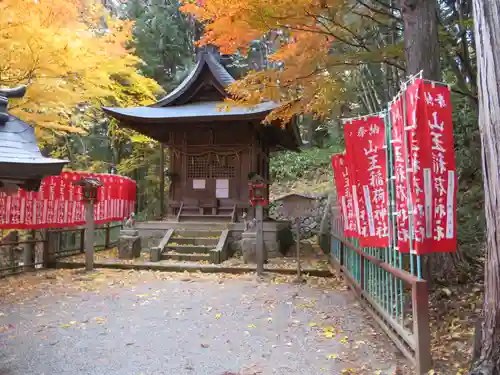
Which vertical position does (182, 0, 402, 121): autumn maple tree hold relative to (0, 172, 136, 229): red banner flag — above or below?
above

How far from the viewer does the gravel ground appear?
4191 mm

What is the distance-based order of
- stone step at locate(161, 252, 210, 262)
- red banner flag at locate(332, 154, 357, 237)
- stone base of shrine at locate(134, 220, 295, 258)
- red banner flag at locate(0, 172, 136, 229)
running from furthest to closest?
stone base of shrine at locate(134, 220, 295, 258) < stone step at locate(161, 252, 210, 262) < red banner flag at locate(0, 172, 136, 229) < red banner flag at locate(332, 154, 357, 237)

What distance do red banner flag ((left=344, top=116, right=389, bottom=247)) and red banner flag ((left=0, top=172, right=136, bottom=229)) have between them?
289 inches

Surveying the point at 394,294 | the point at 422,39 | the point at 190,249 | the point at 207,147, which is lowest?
the point at 190,249

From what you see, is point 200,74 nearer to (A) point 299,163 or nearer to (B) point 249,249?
(B) point 249,249

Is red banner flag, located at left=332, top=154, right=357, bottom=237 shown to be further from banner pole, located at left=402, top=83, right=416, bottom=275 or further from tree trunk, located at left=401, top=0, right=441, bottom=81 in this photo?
banner pole, located at left=402, top=83, right=416, bottom=275

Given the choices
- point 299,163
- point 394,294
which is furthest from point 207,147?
point 299,163

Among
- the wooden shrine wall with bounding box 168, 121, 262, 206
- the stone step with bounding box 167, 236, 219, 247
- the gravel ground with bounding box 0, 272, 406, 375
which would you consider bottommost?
the gravel ground with bounding box 0, 272, 406, 375

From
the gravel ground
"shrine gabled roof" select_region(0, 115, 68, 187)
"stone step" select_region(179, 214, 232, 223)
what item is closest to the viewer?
"shrine gabled roof" select_region(0, 115, 68, 187)

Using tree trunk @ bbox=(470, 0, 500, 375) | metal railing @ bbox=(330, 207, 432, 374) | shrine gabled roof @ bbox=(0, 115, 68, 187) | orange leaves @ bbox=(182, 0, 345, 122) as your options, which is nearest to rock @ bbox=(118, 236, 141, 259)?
orange leaves @ bbox=(182, 0, 345, 122)

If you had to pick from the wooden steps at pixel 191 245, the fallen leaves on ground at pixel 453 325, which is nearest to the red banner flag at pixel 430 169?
the fallen leaves on ground at pixel 453 325

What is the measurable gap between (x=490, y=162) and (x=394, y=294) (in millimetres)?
2293

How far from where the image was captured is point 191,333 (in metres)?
5.28

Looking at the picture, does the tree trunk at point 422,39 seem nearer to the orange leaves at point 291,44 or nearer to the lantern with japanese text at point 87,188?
the orange leaves at point 291,44
